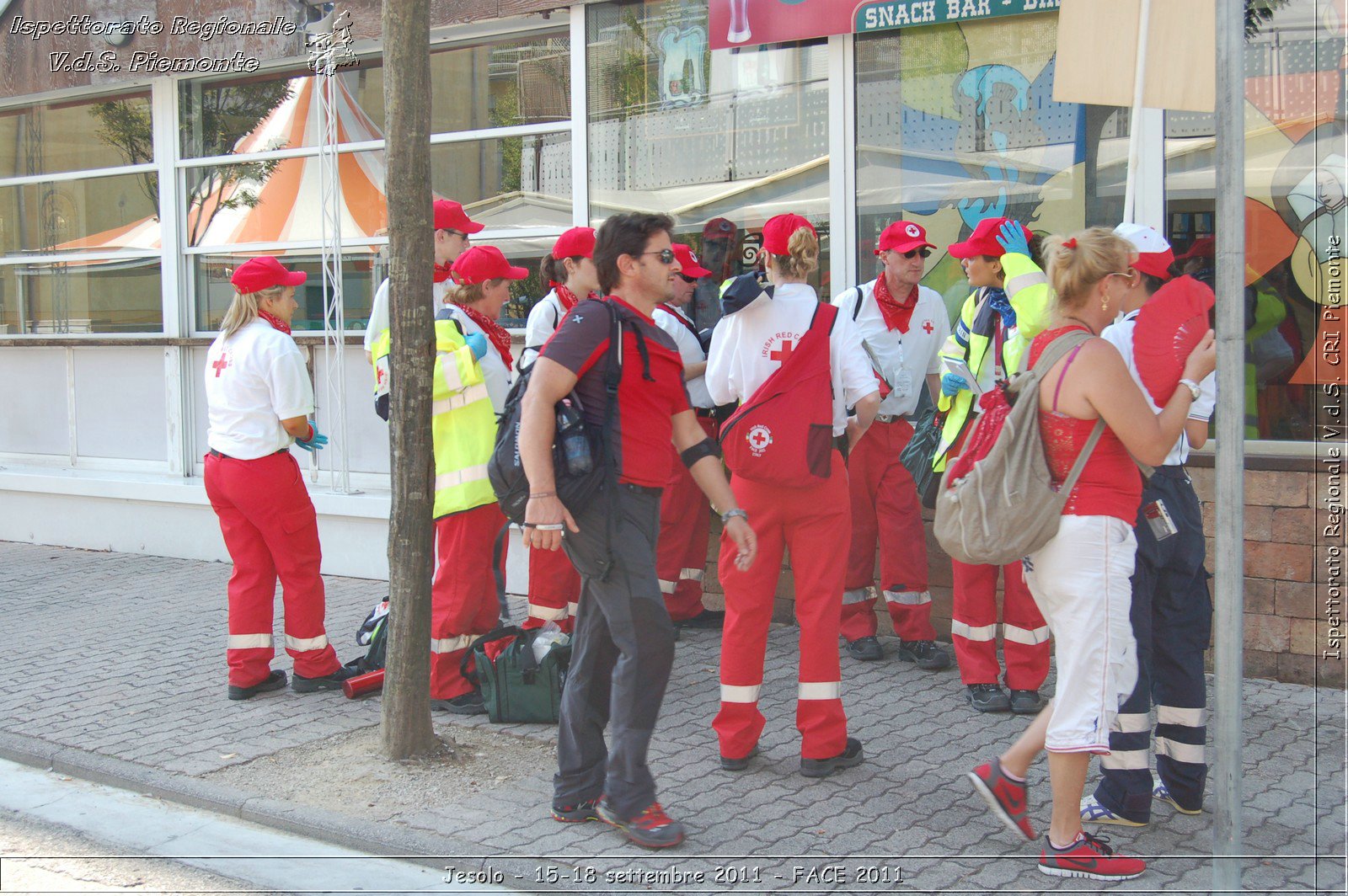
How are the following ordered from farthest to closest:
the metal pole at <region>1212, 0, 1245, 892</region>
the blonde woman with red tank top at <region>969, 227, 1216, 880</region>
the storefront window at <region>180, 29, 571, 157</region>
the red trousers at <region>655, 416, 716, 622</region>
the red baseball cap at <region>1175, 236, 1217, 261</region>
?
the storefront window at <region>180, 29, 571, 157</region> < the red trousers at <region>655, 416, 716, 622</region> < the red baseball cap at <region>1175, 236, 1217, 261</region> < the blonde woman with red tank top at <region>969, 227, 1216, 880</region> < the metal pole at <region>1212, 0, 1245, 892</region>

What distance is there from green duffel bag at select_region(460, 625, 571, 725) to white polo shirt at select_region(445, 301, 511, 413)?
1064 mm

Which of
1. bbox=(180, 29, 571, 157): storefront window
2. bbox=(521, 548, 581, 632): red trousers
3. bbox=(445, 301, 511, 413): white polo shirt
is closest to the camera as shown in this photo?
bbox=(445, 301, 511, 413): white polo shirt

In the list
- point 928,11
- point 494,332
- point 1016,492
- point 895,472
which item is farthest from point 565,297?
point 1016,492

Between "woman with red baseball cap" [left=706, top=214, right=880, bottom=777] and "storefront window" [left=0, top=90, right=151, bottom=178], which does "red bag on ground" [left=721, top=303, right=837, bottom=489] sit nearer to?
"woman with red baseball cap" [left=706, top=214, right=880, bottom=777]

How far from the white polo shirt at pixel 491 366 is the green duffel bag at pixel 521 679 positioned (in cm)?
106

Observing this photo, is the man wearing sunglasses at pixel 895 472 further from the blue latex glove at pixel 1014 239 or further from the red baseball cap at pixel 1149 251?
the red baseball cap at pixel 1149 251

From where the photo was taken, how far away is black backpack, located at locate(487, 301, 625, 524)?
420 centimetres

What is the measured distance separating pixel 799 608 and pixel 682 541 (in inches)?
88.2

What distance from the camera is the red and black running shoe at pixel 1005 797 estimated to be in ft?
13.7

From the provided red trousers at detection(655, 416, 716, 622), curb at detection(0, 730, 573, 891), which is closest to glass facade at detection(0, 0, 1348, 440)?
red trousers at detection(655, 416, 716, 622)

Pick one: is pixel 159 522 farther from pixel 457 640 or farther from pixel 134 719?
pixel 457 640

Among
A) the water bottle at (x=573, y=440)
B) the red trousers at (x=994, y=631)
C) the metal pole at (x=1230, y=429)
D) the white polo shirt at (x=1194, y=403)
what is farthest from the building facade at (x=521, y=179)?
the water bottle at (x=573, y=440)

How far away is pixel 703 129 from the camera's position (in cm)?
815

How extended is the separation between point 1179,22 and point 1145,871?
2991mm
